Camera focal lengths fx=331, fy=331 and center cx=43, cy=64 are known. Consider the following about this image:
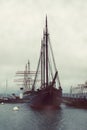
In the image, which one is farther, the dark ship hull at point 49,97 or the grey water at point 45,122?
the dark ship hull at point 49,97

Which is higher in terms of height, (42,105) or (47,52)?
(47,52)

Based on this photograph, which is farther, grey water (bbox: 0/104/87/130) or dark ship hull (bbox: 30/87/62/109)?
dark ship hull (bbox: 30/87/62/109)

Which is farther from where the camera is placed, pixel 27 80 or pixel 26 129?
pixel 27 80

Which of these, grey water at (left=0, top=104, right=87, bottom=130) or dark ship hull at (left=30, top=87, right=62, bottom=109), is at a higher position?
dark ship hull at (left=30, top=87, right=62, bottom=109)

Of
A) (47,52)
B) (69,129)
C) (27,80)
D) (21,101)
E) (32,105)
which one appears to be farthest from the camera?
(27,80)

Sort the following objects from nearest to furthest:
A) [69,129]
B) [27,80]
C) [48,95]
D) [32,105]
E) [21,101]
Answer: [69,129] < [48,95] < [32,105] < [21,101] < [27,80]

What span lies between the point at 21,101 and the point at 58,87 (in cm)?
4733

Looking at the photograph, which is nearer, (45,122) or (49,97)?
(45,122)

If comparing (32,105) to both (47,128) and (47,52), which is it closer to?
(47,52)

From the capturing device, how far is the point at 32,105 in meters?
99.1

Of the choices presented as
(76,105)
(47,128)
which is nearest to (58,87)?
(76,105)

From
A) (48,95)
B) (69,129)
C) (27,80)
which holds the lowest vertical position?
(69,129)

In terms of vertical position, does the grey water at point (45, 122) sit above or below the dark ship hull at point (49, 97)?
below

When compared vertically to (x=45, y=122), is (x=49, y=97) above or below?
above
